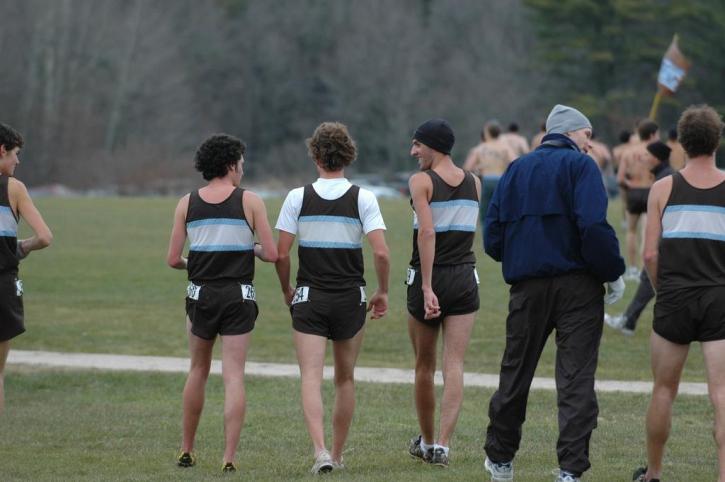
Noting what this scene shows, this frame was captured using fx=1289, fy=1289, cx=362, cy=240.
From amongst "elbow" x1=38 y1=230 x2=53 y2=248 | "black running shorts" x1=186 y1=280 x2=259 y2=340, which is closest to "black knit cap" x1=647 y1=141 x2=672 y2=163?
"black running shorts" x1=186 y1=280 x2=259 y2=340

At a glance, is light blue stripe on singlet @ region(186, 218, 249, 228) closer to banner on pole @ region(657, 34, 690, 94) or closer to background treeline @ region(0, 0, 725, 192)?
banner on pole @ region(657, 34, 690, 94)

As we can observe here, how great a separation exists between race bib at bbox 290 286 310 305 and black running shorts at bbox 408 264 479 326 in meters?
0.71

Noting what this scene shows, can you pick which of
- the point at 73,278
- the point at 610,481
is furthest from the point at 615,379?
the point at 73,278

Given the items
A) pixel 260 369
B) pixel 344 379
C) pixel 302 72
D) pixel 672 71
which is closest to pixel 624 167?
pixel 672 71

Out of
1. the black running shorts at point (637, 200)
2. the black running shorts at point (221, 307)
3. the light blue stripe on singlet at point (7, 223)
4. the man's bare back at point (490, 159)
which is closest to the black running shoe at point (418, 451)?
the black running shorts at point (221, 307)

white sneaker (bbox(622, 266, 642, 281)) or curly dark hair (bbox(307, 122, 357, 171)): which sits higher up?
curly dark hair (bbox(307, 122, 357, 171))

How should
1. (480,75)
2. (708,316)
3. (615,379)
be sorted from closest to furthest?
(708,316)
(615,379)
(480,75)

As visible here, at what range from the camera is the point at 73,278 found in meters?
20.5

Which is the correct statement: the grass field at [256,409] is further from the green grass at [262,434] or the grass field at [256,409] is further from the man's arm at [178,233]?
the man's arm at [178,233]

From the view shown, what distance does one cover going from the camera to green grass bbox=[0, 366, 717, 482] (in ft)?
26.0

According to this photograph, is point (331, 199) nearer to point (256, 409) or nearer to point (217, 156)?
point (217, 156)

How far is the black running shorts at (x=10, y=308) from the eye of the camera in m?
8.05

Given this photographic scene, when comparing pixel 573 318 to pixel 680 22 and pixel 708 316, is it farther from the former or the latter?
pixel 680 22

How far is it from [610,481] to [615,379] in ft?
15.5
